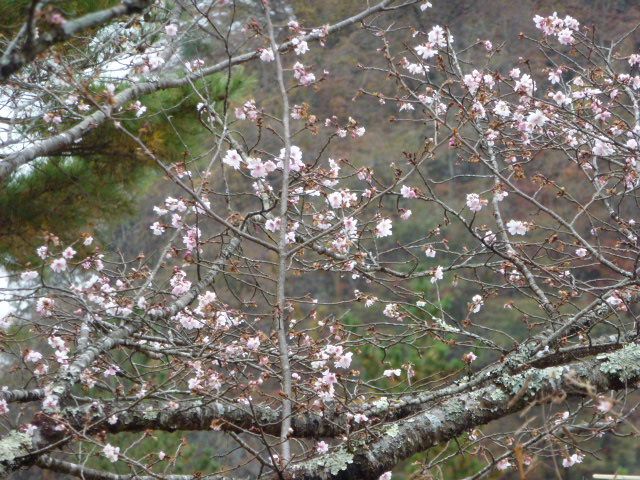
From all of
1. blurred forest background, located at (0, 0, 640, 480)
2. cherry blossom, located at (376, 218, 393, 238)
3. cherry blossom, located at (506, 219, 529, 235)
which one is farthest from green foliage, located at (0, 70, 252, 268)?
cherry blossom, located at (506, 219, 529, 235)

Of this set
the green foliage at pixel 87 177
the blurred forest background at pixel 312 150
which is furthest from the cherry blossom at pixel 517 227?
the green foliage at pixel 87 177

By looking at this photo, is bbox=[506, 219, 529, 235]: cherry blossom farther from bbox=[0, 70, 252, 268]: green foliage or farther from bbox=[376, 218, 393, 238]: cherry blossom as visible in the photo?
bbox=[0, 70, 252, 268]: green foliage

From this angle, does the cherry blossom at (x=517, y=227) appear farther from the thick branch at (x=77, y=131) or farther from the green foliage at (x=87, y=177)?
the green foliage at (x=87, y=177)

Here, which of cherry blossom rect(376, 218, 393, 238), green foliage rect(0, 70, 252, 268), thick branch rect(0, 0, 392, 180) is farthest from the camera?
green foliage rect(0, 70, 252, 268)

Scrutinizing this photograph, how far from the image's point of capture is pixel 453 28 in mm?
10789

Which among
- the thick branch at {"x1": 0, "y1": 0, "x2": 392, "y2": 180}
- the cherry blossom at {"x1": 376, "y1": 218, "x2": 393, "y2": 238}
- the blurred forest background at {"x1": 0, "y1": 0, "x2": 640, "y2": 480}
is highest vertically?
the thick branch at {"x1": 0, "y1": 0, "x2": 392, "y2": 180}

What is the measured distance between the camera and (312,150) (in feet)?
35.7

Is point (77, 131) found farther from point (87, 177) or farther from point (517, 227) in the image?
point (517, 227)

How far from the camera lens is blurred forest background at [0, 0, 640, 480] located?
18.0 ft

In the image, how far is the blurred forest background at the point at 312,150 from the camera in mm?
5500

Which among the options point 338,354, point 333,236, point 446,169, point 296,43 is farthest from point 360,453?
point 446,169

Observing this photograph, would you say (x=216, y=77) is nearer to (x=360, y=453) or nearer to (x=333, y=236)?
(x=333, y=236)

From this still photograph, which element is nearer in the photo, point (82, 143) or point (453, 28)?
point (82, 143)

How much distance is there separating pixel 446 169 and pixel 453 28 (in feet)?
6.67
